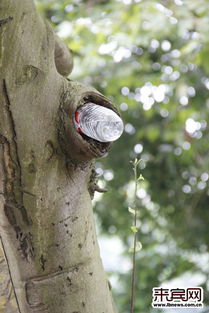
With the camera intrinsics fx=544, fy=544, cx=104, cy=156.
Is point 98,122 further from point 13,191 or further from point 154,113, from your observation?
point 154,113

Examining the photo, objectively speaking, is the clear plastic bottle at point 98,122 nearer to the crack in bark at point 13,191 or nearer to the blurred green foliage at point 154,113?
the crack in bark at point 13,191

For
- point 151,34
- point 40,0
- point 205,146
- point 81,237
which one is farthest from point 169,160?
point 81,237

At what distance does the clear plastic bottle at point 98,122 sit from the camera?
1.54 feet

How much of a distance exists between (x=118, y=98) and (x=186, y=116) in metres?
0.19

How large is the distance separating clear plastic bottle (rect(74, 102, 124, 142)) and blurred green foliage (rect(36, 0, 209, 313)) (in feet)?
A: 2.31

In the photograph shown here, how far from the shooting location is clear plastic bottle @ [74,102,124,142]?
0.47 meters

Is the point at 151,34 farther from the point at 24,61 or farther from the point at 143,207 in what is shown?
the point at 24,61

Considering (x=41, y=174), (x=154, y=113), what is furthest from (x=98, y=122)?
(x=154, y=113)

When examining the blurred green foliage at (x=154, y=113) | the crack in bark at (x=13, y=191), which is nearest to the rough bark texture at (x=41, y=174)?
the crack in bark at (x=13, y=191)

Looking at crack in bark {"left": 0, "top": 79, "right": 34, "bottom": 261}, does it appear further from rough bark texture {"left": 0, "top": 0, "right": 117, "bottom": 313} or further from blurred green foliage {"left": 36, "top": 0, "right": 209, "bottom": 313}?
blurred green foliage {"left": 36, "top": 0, "right": 209, "bottom": 313}

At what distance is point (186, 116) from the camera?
4.66ft

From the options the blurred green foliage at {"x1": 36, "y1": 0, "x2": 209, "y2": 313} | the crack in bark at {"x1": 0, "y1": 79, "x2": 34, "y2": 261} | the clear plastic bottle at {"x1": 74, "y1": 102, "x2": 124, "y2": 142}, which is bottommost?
the blurred green foliage at {"x1": 36, "y1": 0, "x2": 209, "y2": 313}

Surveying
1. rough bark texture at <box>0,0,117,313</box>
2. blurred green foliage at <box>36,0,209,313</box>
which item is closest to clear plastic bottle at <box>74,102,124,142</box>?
rough bark texture at <box>0,0,117,313</box>

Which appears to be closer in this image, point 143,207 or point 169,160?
point 169,160
